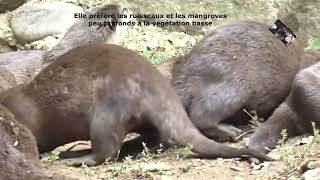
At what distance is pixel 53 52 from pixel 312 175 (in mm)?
3558

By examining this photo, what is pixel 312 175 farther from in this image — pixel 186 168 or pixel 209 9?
pixel 209 9

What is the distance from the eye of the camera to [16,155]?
134 inches

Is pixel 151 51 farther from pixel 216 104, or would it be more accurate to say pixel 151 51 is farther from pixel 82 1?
pixel 216 104

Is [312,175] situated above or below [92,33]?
above

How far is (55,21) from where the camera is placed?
797 centimetres

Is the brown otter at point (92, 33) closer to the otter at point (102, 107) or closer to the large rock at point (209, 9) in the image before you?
the large rock at point (209, 9)

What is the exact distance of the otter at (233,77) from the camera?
520 cm

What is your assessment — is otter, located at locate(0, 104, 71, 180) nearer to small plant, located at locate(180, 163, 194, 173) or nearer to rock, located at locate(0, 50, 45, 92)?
small plant, located at locate(180, 163, 194, 173)

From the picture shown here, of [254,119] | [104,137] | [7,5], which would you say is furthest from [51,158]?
[7,5]

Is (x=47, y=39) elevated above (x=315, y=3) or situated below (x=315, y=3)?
below

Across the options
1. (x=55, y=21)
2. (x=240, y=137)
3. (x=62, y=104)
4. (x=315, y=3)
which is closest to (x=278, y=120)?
(x=240, y=137)

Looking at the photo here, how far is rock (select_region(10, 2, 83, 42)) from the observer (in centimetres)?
793

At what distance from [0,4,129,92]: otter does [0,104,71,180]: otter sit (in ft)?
9.77

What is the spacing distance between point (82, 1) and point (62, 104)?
385 centimetres
